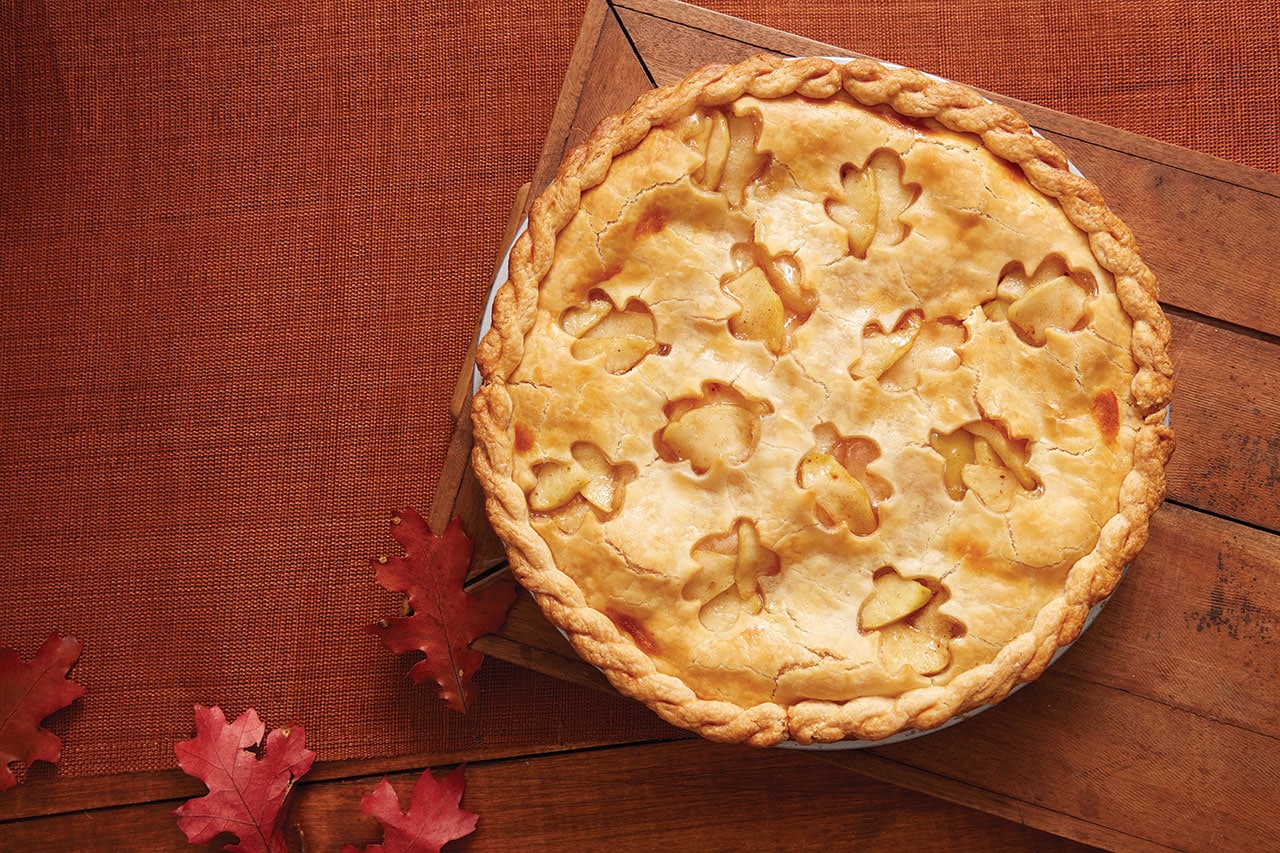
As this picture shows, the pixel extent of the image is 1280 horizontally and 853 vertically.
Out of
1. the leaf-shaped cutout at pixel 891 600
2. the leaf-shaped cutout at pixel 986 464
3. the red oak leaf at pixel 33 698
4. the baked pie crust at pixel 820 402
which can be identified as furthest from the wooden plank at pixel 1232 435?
the red oak leaf at pixel 33 698

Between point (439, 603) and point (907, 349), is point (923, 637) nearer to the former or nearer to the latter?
point (907, 349)

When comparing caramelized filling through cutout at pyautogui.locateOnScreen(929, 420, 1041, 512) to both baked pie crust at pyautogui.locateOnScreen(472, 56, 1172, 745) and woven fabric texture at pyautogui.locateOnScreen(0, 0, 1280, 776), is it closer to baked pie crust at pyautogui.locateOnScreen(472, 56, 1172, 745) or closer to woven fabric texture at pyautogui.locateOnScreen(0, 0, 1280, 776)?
baked pie crust at pyautogui.locateOnScreen(472, 56, 1172, 745)

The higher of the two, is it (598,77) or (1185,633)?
(598,77)

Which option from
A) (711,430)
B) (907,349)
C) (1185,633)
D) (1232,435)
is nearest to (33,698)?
(711,430)

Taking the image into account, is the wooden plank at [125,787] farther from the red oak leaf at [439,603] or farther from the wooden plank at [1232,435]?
the wooden plank at [1232,435]

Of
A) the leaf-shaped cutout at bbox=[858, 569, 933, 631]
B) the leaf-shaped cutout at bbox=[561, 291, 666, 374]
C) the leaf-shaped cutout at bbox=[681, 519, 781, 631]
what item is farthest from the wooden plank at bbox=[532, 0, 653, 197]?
the leaf-shaped cutout at bbox=[858, 569, 933, 631]

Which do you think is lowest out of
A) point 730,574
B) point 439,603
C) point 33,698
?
point 33,698
